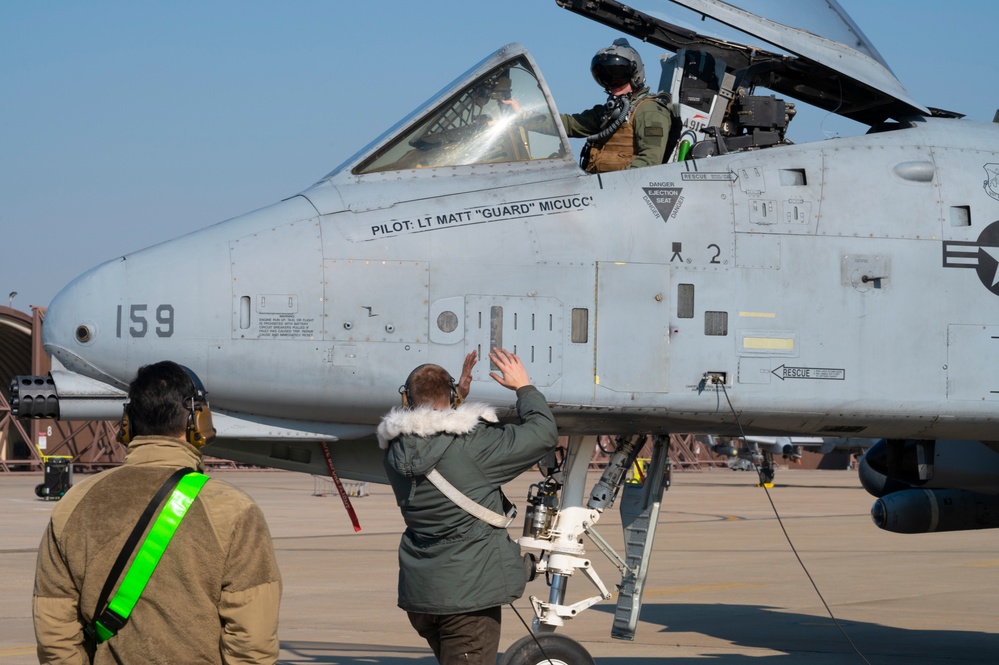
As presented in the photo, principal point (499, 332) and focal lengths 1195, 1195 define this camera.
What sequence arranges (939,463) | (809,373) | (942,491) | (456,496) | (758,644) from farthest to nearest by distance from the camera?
(942,491), (758,644), (939,463), (809,373), (456,496)

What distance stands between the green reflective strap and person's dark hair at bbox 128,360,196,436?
0.29m

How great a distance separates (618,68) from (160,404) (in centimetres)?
492

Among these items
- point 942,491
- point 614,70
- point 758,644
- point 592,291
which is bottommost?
point 758,644

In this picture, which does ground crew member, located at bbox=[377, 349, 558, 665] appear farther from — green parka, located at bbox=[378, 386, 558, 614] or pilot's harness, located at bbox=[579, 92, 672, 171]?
pilot's harness, located at bbox=[579, 92, 672, 171]

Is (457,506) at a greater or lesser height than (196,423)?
lesser

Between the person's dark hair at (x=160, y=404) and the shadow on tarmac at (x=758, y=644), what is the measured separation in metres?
6.08

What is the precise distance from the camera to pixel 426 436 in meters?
5.56

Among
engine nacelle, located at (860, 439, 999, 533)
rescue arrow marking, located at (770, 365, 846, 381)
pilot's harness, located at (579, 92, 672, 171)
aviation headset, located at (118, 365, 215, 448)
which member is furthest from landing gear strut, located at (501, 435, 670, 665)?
aviation headset, located at (118, 365, 215, 448)

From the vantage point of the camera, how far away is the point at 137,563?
3496mm

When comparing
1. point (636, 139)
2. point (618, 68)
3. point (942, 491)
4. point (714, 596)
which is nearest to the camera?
point (636, 139)

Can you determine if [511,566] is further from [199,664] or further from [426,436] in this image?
[199,664]

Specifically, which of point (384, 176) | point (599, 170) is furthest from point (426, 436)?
point (599, 170)

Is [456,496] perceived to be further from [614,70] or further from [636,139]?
[614,70]

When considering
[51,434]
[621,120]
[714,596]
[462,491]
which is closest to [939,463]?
[621,120]
